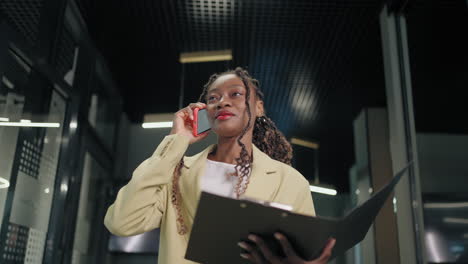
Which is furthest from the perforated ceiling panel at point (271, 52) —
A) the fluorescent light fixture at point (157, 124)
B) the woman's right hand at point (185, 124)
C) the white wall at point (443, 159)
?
the woman's right hand at point (185, 124)

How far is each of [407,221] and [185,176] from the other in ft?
6.43

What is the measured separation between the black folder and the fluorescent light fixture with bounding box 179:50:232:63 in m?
2.93

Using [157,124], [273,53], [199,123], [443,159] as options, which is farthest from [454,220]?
[199,123]

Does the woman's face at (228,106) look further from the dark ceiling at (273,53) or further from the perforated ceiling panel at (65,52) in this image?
the perforated ceiling panel at (65,52)

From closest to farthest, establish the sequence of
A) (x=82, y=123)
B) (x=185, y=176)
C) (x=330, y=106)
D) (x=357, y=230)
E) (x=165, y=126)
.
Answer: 1. (x=357, y=230)
2. (x=185, y=176)
3. (x=165, y=126)
4. (x=82, y=123)
5. (x=330, y=106)

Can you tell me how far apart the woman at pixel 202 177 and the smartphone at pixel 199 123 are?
0.02 metres

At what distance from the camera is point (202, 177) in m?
1.37

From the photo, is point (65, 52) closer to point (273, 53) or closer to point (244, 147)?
point (273, 53)

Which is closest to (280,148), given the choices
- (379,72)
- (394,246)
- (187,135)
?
(187,135)

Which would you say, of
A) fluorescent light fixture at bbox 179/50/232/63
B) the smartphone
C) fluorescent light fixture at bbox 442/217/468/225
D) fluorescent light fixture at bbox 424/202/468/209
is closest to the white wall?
fluorescent light fixture at bbox 424/202/468/209

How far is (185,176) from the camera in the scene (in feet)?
4.54

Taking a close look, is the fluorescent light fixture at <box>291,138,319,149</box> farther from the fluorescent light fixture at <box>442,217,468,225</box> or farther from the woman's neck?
the woman's neck

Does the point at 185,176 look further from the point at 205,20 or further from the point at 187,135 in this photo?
the point at 205,20

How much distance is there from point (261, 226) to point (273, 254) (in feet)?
0.35
